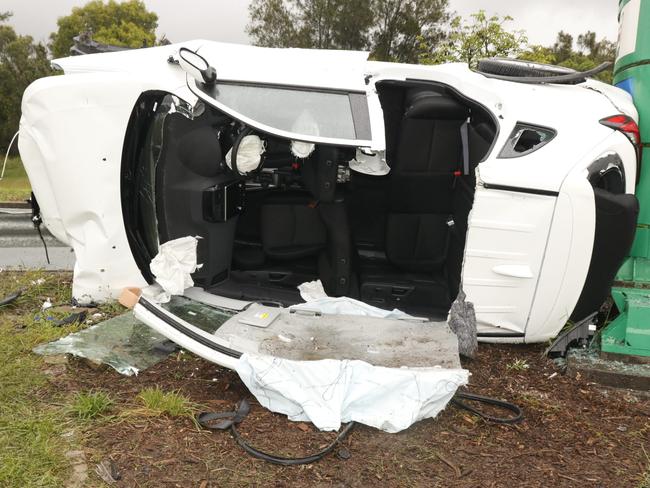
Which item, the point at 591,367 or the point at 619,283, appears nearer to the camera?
the point at 591,367

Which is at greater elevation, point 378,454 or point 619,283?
point 619,283

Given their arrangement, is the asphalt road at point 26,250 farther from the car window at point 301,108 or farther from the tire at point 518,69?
the tire at point 518,69

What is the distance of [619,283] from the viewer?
12.1 feet

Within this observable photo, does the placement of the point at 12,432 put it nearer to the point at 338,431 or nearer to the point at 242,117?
the point at 338,431

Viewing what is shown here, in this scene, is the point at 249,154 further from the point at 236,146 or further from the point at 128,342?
the point at 128,342

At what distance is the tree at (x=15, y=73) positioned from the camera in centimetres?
2911

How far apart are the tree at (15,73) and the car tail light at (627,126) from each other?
2911 centimetres

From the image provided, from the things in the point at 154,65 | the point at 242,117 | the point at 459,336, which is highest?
the point at 154,65

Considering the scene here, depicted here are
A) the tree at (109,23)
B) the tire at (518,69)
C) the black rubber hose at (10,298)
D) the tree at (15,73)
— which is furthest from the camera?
the tree at (109,23)

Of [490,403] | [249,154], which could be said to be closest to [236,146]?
[249,154]

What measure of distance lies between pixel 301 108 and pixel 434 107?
102 centimetres

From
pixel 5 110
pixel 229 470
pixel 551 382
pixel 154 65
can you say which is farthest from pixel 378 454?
pixel 5 110

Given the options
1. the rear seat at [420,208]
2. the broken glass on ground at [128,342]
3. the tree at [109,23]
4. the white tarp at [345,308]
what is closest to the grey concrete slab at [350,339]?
the white tarp at [345,308]

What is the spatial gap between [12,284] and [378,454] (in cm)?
368
